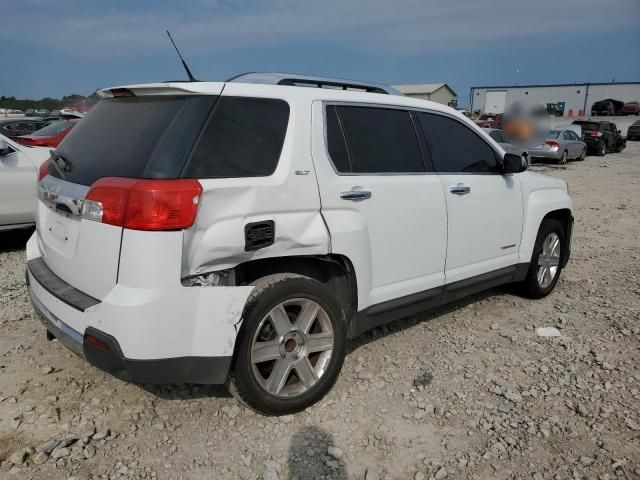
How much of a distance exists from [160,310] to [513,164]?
9.83 feet

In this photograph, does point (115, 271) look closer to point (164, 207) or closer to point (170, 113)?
point (164, 207)

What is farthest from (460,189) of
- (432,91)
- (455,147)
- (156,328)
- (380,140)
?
(432,91)

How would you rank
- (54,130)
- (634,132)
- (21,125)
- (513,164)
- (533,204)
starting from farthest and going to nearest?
(634,132) < (21,125) < (54,130) < (533,204) < (513,164)

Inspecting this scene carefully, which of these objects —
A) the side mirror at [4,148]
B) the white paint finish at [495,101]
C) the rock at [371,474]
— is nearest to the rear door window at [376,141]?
the rock at [371,474]

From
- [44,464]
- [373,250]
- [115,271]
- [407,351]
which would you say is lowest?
[407,351]

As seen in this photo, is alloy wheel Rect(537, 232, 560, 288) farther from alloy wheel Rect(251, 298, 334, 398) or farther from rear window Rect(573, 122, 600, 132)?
rear window Rect(573, 122, 600, 132)

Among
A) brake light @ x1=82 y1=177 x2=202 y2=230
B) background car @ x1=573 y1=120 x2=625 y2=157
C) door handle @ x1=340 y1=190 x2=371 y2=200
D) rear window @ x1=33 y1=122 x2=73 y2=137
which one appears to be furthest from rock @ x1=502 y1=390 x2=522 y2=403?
background car @ x1=573 y1=120 x2=625 y2=157

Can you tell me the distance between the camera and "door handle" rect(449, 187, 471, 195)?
356 cm

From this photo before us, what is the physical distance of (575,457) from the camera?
257cm

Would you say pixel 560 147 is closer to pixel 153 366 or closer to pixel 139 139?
pixel 139 139

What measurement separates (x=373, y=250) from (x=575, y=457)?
1.53m

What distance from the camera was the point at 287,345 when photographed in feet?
9.08

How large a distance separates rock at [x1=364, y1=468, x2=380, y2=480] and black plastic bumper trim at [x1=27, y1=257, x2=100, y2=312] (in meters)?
1.53

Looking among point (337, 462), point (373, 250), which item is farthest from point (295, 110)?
point (337, 462)
